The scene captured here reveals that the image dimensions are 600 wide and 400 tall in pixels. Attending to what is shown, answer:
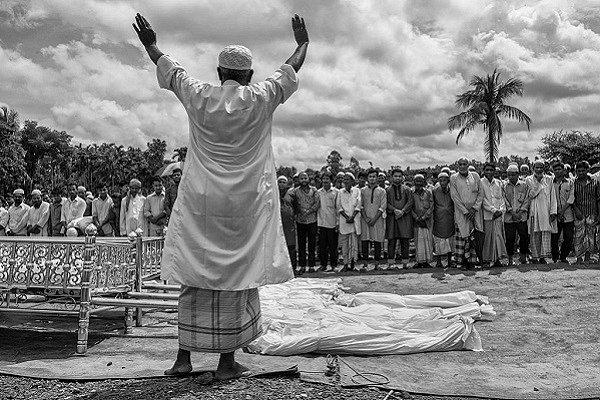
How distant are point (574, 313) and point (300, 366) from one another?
3.94m

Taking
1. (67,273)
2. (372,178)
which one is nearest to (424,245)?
(372,178)

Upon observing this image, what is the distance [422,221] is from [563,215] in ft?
8.54

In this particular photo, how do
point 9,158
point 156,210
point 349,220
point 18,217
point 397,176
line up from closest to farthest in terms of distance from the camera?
point 156,210, point 397,176, point 349,220, point 18,217, point 9,158

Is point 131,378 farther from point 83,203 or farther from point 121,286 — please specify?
point 83,203

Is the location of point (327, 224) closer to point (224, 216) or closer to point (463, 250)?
point (463, 250)

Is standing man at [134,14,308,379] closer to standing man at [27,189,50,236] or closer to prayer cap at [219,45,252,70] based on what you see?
prayer cap at [219,45,252,70]

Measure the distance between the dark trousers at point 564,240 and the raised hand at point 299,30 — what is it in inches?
332

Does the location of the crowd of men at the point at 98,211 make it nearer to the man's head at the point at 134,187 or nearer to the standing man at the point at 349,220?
the man's head at the point at 134,187

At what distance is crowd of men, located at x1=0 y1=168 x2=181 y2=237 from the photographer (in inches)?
403

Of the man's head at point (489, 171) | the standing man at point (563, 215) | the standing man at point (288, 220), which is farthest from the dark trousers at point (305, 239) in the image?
the standing man at point (563, 215)

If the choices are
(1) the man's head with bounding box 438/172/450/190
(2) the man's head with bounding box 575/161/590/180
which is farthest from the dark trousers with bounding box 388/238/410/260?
(2) the man's head with bounding box 575/161/590/180

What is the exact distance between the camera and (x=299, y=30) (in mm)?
4156

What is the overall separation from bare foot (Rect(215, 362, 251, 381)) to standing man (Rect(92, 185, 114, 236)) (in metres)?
7.87

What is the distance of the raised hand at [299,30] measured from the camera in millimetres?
4152
